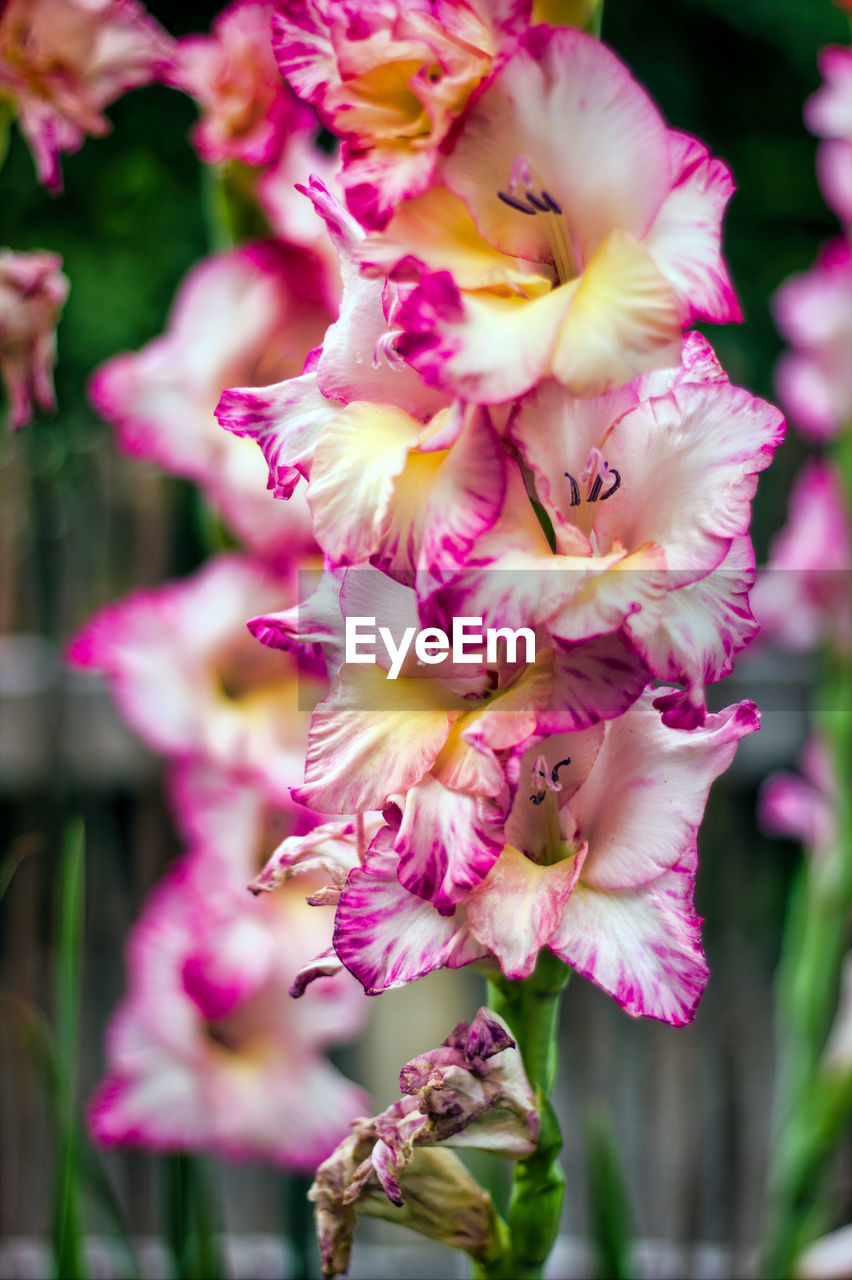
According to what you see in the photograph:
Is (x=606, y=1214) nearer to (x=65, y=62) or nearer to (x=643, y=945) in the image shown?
(x=643, y=945)

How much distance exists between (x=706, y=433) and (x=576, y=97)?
0.08 meters

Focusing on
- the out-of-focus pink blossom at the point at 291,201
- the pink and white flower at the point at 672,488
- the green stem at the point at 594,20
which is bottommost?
the pink and white flower at the point at 672,488

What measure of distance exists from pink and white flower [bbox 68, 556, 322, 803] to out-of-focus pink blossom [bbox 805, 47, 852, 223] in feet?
1.58

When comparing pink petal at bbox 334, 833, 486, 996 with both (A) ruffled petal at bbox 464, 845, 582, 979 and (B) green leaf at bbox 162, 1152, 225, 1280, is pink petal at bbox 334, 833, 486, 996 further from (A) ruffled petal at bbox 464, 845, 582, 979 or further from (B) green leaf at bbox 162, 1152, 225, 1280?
(B) green leaf at bbox 162, 1152, 225, 1280

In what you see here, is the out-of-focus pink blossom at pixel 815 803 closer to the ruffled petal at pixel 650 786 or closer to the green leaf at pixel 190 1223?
the green leaf at pixel 190 1223

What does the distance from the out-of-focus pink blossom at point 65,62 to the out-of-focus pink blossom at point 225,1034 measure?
1.21 feet

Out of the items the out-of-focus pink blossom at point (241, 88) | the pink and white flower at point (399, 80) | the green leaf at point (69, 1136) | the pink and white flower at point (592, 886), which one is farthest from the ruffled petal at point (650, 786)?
the out-of-focus pink blossom at point (241, 88)

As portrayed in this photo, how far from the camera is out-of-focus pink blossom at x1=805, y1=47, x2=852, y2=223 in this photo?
0.78 metres

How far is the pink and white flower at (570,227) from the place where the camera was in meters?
0.26

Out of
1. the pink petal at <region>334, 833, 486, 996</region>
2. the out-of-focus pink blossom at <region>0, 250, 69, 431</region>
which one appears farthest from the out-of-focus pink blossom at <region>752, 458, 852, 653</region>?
the pink petal at <region>334, 833, 486, 996</region>

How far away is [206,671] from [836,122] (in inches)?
21.2

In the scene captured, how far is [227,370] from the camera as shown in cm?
66

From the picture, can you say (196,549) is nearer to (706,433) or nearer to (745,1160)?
(745,1160)


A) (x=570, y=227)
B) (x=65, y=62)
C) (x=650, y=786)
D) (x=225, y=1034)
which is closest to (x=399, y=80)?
(x=570, y=227)
